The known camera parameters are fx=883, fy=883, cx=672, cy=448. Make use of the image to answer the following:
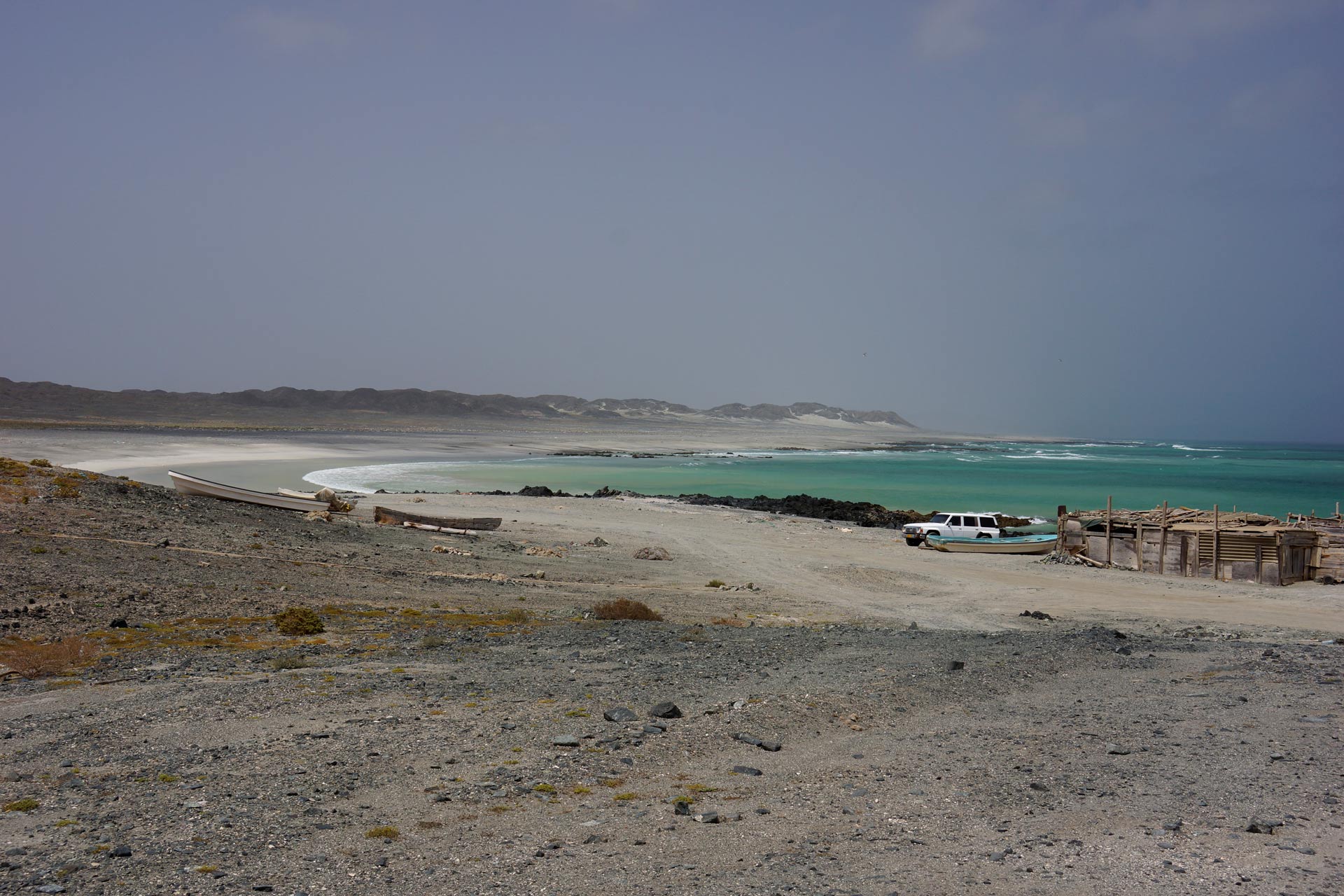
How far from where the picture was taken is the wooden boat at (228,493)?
24.4 meters

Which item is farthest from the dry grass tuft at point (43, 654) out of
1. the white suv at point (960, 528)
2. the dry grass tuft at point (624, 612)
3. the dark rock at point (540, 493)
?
the dark rock at point (540, 493)

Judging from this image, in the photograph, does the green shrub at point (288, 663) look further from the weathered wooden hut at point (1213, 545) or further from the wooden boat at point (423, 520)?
the weathered wooden hut at point (1213, 545)

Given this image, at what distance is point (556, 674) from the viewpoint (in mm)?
10336

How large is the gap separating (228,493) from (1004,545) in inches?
987

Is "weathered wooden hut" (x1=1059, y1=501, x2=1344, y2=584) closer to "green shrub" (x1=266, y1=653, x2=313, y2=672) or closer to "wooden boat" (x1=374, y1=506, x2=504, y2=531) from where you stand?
"wooden boat" (x1=374, y1=506, x2=504, y2=531)

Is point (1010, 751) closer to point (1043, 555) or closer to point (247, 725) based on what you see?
point (247, 725)

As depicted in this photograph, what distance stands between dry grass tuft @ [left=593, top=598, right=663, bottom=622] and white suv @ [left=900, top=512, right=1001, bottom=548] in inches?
797

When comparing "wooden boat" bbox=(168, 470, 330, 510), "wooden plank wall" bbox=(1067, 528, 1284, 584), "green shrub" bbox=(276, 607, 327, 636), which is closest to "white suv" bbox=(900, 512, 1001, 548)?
"wooden plank wall" bbox=(1067, 528, 1284, 584)

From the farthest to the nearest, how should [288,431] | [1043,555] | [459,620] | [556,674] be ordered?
[288,431]
[1043,555]
[459,620]
[556,674]

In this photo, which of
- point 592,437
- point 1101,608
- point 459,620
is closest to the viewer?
point 459,620

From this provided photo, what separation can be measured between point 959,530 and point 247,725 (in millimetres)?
28718

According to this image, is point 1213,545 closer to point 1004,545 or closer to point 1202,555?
point 1202,555

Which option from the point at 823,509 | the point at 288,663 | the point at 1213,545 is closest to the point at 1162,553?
the point at 1213,545

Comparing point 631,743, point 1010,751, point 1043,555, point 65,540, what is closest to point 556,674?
point 631,743
